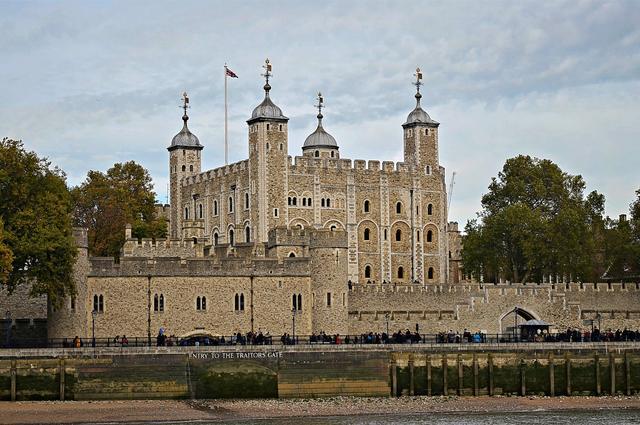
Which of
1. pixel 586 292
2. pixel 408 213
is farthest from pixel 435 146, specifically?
pixel 586 292

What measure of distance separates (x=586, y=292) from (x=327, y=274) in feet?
67.5

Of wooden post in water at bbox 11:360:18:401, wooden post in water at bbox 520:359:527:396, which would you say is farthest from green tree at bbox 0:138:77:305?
wooden post in water at bbox 520:359:527:396

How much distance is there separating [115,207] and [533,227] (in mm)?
26815

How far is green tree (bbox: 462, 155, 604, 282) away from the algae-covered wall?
32307 mm

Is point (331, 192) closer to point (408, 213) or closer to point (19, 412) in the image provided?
point (408, 213)

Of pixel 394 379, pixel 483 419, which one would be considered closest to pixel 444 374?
pixel 394 379

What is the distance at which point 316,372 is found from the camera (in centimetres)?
6988

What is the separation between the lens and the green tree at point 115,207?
105250mm

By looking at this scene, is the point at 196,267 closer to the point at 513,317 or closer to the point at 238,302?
the point at 238,302

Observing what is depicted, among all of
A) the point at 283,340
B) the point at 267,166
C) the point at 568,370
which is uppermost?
the point at 267,166

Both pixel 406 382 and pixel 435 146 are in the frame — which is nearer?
pixel 406 382

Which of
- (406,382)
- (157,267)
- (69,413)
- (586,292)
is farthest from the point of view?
(586,292)

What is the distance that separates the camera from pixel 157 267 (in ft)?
262

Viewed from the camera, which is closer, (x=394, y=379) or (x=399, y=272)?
(x=394, y=379)
